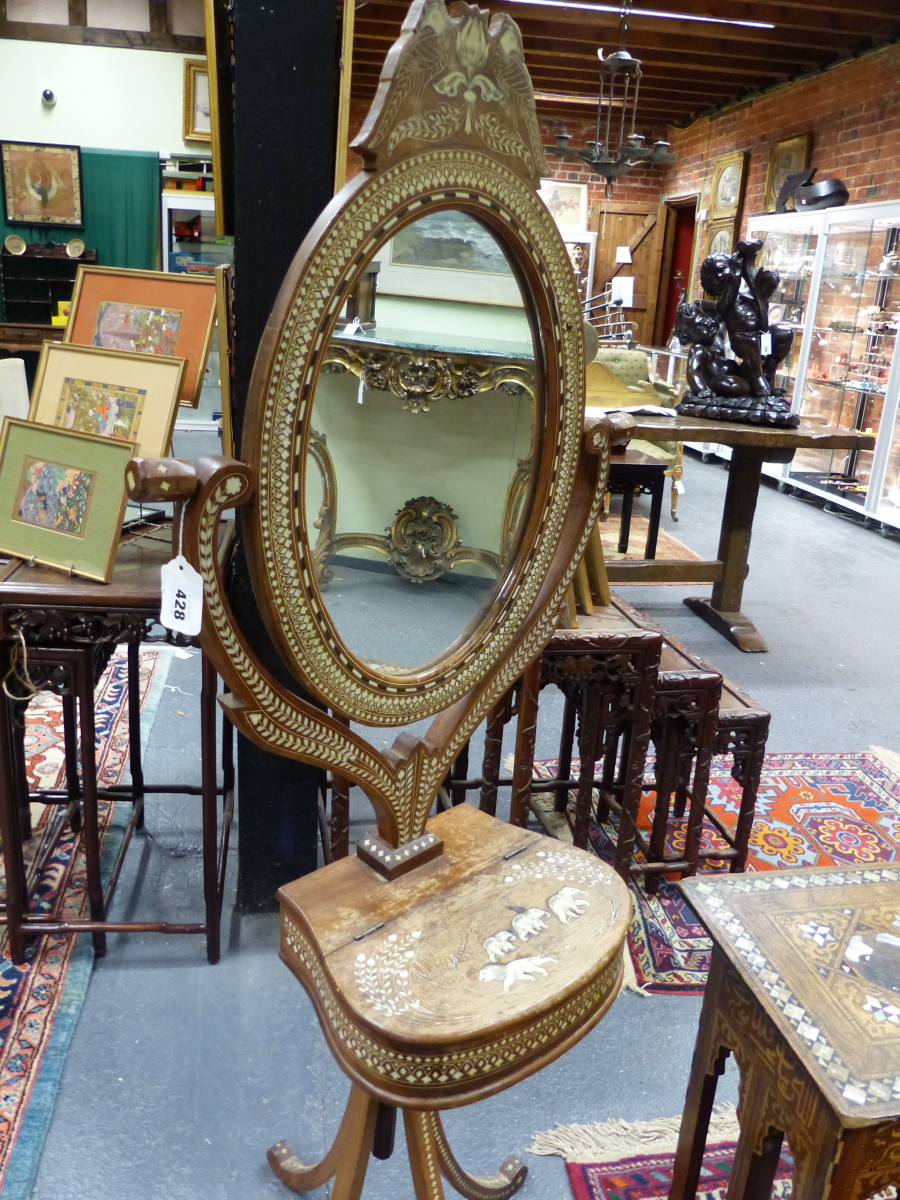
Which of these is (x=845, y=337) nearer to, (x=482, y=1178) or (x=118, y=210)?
(x=118, y=210)

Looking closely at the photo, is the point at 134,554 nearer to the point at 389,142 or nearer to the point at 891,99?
the point at 389,142

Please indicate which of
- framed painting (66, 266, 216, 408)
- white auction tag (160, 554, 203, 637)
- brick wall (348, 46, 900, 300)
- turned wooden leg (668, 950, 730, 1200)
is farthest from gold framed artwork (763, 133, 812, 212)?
white auction tag (160, 554, 203, 637)

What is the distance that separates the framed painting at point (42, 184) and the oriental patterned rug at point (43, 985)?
21.9 ft

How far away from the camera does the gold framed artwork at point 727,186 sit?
8.52 m

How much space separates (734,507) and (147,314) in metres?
2.81

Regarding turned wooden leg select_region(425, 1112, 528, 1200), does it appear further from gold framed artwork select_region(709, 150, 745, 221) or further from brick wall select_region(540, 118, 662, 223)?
brick wall select_region(540, 118, 662, 223)

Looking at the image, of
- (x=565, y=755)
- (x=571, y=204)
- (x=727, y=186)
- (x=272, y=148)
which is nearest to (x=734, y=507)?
(x=565, y=755)

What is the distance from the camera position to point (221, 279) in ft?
5.34

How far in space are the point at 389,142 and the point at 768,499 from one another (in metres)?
6.37

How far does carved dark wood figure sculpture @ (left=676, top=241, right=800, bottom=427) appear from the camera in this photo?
390cm

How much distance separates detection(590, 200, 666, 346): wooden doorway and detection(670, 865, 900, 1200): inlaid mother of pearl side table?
10.0 meters

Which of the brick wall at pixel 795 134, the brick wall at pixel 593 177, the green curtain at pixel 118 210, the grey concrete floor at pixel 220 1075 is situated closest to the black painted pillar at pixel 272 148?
the grey concrete floor at pixel 220 1075

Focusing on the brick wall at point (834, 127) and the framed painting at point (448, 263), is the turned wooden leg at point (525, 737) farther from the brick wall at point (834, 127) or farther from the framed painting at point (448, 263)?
the brick wall at point (834, 127)

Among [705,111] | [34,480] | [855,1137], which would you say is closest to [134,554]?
[34,480]
